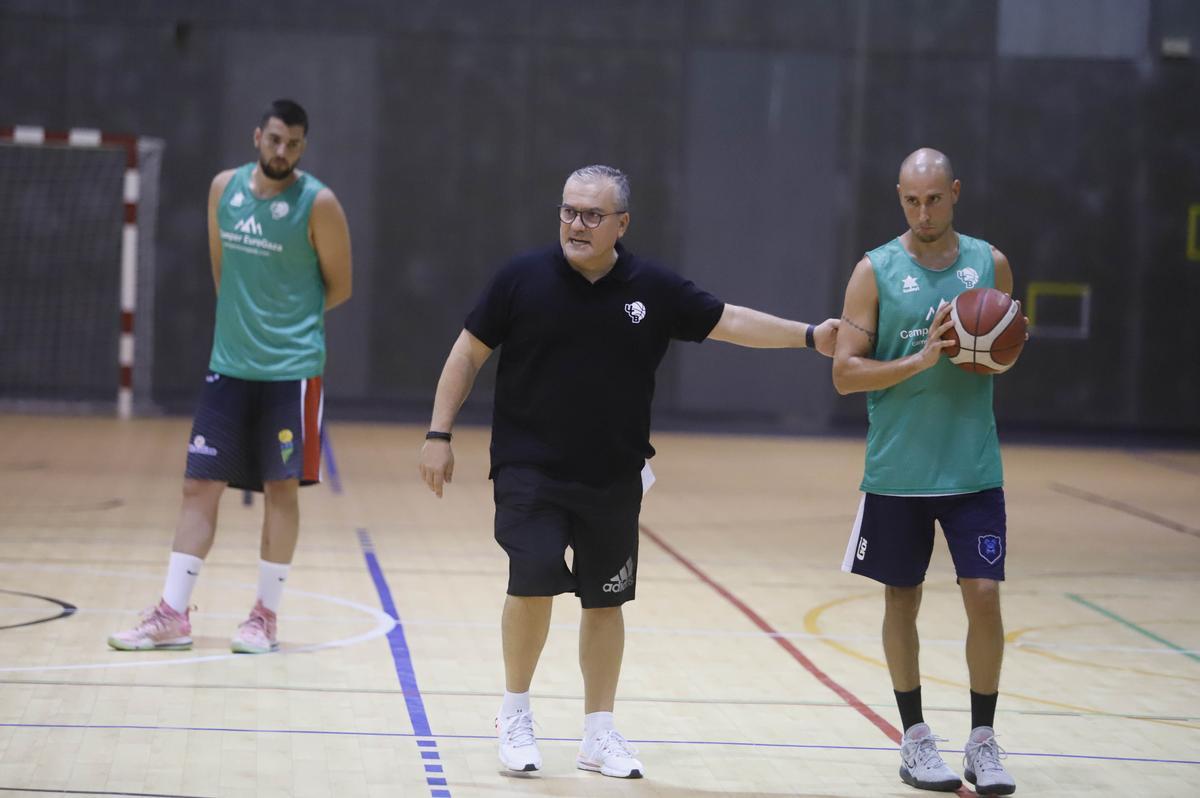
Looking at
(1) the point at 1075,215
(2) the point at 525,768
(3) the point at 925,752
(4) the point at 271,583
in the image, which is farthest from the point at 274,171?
(1) the point at 1075,215

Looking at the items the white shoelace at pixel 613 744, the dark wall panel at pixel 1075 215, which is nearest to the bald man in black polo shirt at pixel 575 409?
the white shoelace at pixel 613 744

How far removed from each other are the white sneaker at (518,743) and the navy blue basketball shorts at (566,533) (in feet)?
1.13

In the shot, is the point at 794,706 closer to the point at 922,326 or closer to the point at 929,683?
the point at 929,683

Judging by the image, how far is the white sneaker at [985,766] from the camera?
4156 mm

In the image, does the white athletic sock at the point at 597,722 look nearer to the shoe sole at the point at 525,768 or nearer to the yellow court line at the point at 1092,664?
the shoe sole at the point at 525,768

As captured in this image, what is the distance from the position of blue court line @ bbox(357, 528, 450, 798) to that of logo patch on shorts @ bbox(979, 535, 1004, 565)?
1.51 m

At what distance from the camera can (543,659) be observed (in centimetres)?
570

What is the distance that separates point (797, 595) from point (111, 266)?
975cm

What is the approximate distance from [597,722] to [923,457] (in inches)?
44.2

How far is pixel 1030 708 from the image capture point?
5238mm

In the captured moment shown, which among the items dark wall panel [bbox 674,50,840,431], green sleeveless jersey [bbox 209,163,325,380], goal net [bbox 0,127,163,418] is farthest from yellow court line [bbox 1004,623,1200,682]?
goal net [bbox 0,127,163,418]

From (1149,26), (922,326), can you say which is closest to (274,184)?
(922,326)

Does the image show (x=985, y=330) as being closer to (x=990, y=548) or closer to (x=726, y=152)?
(x=990, y=548)

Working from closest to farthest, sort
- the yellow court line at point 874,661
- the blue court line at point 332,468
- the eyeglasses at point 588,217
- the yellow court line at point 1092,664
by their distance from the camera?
the eyeglasses at point 588,217 < the yellow court line at point 874,661 < the yellow court line at point 1092,664 < the blue court line at point 332,468
